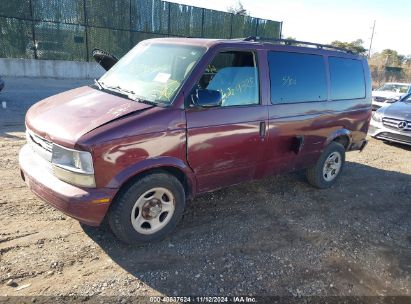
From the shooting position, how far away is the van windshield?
358 cm

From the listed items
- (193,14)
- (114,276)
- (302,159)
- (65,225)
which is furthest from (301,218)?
(193,14)

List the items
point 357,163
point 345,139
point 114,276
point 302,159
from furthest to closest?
point 357,163 < point 345,139 < point 302,159 < point 114,276

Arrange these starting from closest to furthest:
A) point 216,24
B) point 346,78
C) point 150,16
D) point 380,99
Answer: point 346,78, point 380,99, point 150,16, point 216,24

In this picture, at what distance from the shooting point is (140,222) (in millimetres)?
3469

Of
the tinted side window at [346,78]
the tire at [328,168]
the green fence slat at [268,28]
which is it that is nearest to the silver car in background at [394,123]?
the tinted side window at [346,78]

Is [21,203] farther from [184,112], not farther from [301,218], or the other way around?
[301,218]

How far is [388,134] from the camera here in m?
8.41

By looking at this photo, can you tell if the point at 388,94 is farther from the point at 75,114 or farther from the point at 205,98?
the point at 75,114

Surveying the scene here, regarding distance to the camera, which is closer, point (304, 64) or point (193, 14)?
point (304, 64)

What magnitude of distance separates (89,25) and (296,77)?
16.0 m

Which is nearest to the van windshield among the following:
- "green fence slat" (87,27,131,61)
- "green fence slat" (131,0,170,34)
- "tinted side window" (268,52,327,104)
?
"tinted side window" (268,52,327,104)

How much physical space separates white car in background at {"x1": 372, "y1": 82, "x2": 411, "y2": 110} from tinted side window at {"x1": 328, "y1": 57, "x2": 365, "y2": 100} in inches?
359

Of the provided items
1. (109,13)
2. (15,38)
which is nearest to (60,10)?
(15,38)

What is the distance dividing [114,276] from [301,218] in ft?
8.20
